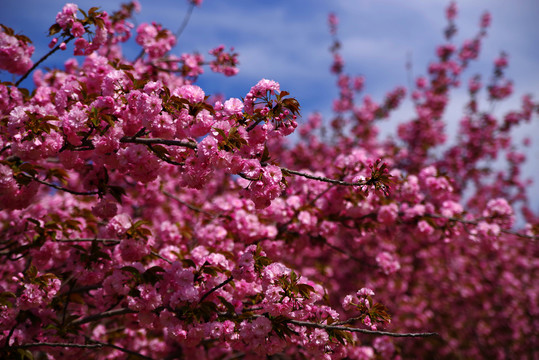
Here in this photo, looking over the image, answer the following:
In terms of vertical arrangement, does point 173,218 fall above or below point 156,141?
above

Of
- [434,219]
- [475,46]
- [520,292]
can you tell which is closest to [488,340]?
[520,292]

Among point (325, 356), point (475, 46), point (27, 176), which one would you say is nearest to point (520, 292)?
point (475, 46)

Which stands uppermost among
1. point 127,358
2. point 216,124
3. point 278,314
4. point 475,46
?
point 475,46

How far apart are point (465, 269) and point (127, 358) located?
10.9 metres

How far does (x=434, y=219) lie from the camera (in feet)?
14.0

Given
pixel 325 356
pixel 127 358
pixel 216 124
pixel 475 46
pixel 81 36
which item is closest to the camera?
pixel 216 124

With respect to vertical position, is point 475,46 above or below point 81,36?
above

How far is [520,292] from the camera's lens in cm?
1017

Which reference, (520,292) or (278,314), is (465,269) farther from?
(278,314)

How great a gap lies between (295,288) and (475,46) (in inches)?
498

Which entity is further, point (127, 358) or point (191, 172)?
point (127, 358)

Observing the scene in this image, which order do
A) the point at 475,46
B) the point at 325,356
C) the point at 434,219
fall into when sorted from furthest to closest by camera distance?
1. the point at 475,46
2. the point at 434,219
3. the point at 325,356

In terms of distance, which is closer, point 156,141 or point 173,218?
point 156,141

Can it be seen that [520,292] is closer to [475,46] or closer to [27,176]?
[475,46]
